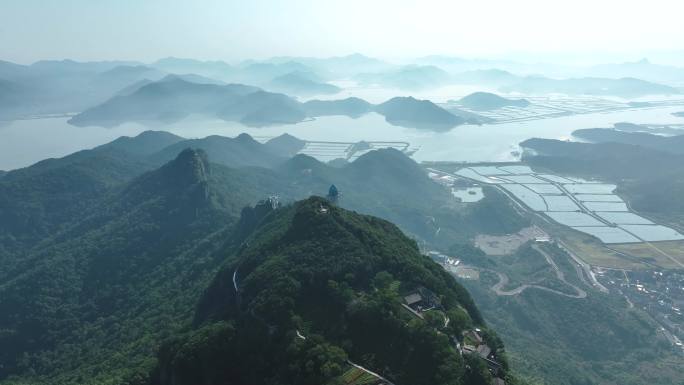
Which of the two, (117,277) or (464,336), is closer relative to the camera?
(464,336)

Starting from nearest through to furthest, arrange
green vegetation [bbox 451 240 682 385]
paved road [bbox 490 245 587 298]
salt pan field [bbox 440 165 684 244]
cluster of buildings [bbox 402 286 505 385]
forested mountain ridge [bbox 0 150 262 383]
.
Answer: cluster of buildings [bbox 402 286 505 385]
forested mountain ridge [bbox 0 150 262 383]
green vegetation [bbox 451 240 682 385]
paved road [bbox 490 245 587 298]
salt pan field [bbox 440 165 684 244]

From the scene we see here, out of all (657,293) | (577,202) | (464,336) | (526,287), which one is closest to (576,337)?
(526,287)

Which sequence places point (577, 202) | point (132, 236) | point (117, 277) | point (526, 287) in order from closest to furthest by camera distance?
point (117, 277)
point (132, 236)
point (526, 287)
point (577, 202)

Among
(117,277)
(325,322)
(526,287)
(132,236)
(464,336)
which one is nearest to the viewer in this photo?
(464,336)

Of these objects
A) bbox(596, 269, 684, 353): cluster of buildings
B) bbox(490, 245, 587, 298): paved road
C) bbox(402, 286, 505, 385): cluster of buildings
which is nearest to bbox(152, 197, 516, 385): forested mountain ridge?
bbox(402, 286, 505, 385): cluster of buildings

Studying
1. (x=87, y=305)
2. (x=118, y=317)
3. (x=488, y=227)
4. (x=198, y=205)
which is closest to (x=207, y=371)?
(x=118, y=317)

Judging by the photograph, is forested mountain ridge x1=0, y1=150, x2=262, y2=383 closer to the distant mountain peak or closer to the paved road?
the distant mountain peak

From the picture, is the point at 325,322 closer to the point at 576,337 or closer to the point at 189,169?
the point at 576,337

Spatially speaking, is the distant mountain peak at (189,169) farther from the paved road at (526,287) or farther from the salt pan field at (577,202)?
the salt pan field at (577,202)

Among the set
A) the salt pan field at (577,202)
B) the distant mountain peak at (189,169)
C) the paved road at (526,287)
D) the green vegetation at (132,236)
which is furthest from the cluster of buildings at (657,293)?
the distant mountain peak at (189,169)
